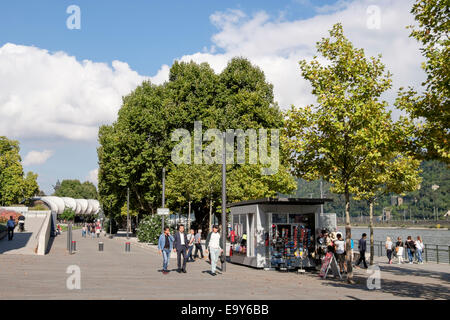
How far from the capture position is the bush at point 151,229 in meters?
42.6

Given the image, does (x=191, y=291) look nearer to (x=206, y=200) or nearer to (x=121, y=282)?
(x=121, y=282)

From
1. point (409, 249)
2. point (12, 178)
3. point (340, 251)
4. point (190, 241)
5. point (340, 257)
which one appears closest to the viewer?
point (340, 251)

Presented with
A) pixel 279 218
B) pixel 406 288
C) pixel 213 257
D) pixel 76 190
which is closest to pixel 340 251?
pixel 279 218

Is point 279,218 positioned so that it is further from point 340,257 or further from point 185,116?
point 185,116

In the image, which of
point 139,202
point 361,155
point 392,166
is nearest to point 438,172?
point 139,202

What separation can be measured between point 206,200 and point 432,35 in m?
32.3

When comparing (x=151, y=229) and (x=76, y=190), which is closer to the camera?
(x=151, y=229)

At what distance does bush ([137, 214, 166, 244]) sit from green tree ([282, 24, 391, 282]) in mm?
24128

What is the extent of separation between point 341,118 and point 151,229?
1112 inches

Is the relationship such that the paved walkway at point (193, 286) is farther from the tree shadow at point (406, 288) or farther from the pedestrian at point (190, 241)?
the pedestrian at point (190, 241)

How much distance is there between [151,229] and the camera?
43.4m

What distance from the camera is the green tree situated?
17734 mm

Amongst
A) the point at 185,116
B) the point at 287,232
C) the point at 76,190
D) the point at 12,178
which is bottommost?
the point at 287,232

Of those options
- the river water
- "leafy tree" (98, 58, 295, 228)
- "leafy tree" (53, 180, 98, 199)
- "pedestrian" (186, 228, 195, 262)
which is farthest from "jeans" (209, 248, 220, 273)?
"leafy tree" (53, 180, 98, 199)
